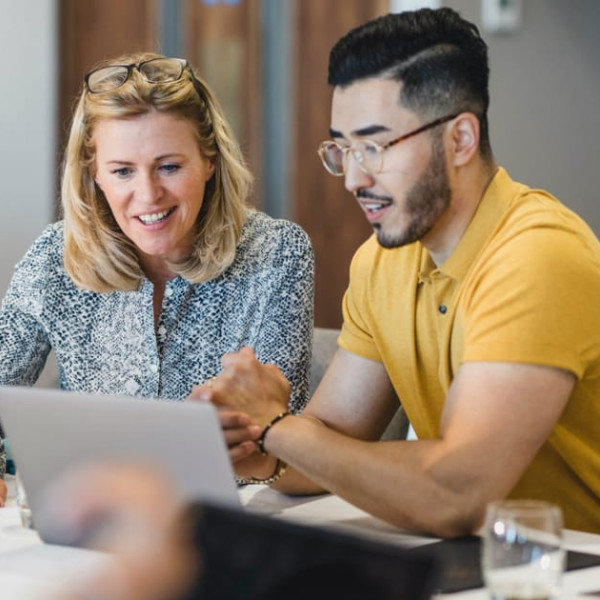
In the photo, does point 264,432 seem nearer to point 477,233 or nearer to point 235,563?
point 477,233

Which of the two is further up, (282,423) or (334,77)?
(334,77)

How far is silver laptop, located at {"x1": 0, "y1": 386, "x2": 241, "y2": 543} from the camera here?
4.05ft

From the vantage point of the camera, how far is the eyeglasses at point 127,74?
7.16ft

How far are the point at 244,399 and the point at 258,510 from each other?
7.0 inches

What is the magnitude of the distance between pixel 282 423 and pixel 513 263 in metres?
0.38

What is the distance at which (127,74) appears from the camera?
218cm

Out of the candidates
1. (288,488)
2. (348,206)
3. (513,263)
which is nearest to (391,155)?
(513,263)

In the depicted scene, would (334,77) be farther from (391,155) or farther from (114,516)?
(114,516)

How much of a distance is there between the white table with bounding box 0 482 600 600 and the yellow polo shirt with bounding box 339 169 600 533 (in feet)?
0.77

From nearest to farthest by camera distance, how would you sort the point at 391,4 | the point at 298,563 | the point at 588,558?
the point at 298,563 → the point at 588,558 → the point at 391,4

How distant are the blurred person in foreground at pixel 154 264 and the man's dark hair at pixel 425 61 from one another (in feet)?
1.72

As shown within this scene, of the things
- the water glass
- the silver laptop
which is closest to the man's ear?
the silver laptop

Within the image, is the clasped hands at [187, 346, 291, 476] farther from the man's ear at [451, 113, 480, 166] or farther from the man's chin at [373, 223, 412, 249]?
the man's ear at [451, 113, 480, 166]

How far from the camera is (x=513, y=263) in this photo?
1573 mm
